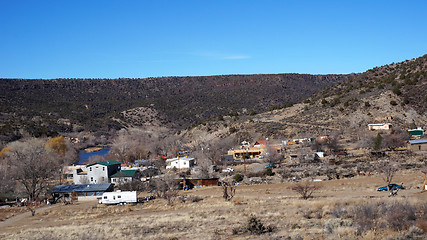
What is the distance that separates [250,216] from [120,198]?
1795cm

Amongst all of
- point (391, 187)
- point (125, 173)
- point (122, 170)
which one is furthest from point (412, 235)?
point (122, 170)

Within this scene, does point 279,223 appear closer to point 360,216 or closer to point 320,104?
point 360,216

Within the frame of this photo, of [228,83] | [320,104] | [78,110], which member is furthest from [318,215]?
[228,83]

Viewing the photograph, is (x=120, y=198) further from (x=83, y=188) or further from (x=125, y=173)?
(x=125, y=173)

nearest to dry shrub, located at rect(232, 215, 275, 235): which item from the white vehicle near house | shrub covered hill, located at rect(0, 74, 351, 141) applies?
the white vehicle near house

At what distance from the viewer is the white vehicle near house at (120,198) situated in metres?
35.4

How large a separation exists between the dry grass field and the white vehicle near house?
4.72 ft

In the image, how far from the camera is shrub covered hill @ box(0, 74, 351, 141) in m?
115

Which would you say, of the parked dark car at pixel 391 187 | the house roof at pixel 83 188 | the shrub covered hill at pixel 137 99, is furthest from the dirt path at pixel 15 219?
the shrub covered hill at pixel 137 99

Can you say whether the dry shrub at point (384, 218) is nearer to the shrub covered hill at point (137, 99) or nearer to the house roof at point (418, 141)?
the house roof at point (418, 141)

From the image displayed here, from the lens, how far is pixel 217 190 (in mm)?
40062

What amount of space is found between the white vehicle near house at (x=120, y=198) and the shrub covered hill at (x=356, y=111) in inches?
1357

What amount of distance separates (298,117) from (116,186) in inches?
1528

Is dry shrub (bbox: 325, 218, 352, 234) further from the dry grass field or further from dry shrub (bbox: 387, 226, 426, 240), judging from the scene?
dry shrub (bbox: 387, 226, 426, 240)
